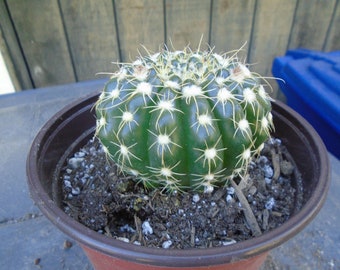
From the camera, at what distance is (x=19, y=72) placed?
1443 mm

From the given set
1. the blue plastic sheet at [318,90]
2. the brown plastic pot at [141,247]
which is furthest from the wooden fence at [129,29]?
the brown plastic pot at [141,247]

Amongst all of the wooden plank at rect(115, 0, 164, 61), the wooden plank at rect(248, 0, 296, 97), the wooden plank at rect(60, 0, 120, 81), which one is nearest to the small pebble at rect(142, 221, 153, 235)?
the wooden plank at rect(115, 0, 164, 61)

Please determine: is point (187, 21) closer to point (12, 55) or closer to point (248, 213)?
point (12, 55)

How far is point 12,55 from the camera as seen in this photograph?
4.51 ft

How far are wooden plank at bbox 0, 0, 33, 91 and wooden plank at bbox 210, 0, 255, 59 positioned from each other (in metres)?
0.86

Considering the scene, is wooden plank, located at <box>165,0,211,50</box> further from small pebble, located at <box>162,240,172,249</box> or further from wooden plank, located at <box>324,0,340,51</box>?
small pebble, located at <box>162,240,172,249</box>

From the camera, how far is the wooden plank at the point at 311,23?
60.4 inches

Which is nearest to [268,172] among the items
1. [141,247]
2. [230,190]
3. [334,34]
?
[230,190]

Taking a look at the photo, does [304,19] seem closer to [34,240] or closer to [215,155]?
[215,155]

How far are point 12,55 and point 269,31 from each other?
1.17 m

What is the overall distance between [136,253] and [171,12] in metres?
1.18

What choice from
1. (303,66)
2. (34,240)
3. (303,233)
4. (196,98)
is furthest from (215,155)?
(303,66)

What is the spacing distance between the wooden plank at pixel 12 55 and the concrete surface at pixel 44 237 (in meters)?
0.44

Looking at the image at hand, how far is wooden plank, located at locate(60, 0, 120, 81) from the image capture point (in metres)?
1.34
